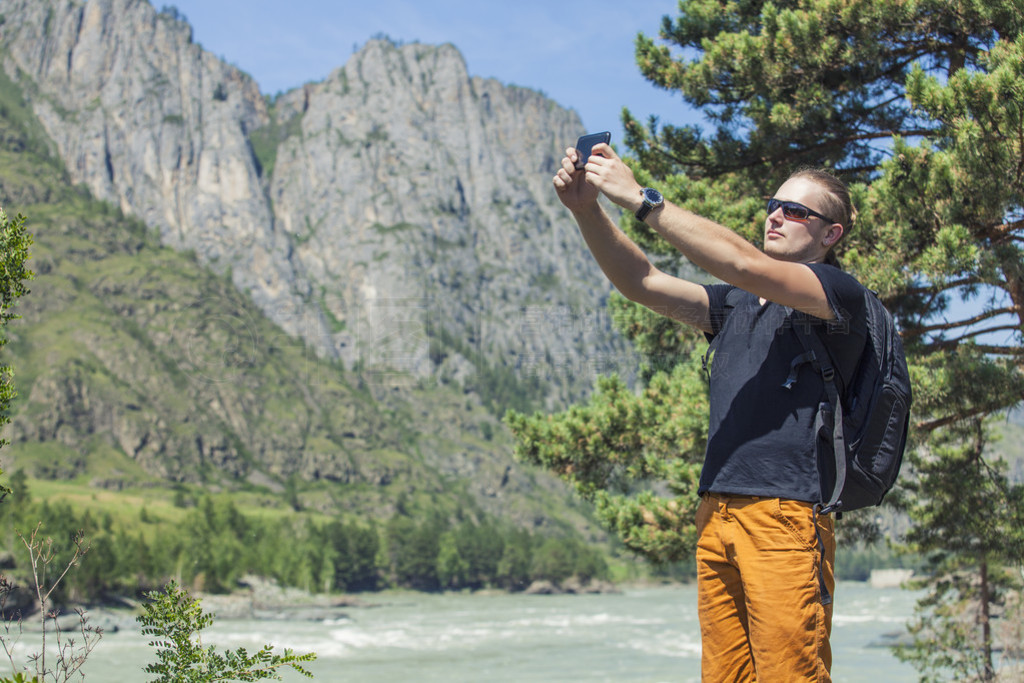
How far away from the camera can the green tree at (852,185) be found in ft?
24.0

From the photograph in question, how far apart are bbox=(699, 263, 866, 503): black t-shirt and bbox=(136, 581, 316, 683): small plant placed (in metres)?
2.25

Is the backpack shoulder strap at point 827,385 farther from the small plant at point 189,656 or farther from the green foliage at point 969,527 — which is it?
the green foliage at point 969,527

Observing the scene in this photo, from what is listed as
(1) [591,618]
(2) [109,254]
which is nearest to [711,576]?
(1) [591,618]

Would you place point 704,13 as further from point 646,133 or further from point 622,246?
point 622,246

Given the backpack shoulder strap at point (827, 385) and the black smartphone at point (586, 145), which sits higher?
the black smartphone at point (586, 145)

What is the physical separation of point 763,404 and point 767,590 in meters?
0.50

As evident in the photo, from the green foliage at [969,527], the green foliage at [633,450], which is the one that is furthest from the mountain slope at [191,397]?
the green foliage at [969,527]

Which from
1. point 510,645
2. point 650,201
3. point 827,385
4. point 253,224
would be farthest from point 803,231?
point 253,224

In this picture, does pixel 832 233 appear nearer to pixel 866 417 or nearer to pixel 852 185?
pixel 866 417

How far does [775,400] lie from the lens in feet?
8.11

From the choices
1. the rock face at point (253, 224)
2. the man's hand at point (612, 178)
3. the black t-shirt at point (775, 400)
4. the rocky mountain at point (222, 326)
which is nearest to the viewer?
the man's hand at point (612, 178)

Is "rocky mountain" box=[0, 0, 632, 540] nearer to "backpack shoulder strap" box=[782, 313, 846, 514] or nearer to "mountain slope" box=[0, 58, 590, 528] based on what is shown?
"mountain slope" box=[0, 58, 590, 528]

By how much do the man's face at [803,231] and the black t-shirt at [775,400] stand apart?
0.17 m

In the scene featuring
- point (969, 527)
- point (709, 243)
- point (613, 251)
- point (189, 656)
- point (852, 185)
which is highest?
point (852, 185)
